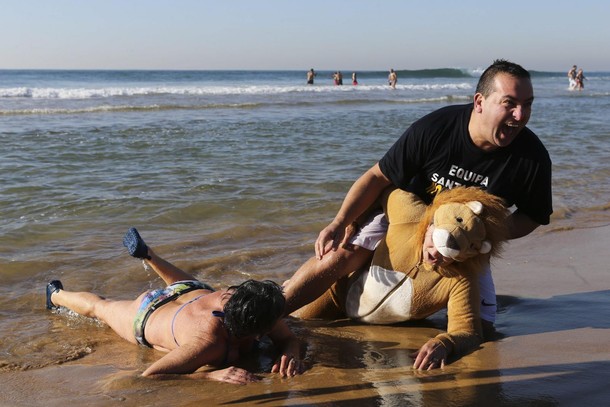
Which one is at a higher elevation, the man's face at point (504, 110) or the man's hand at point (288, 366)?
the man's face at point (504, 110)

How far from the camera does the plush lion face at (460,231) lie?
360 cm

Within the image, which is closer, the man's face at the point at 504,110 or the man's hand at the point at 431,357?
the man's hand at the point at 431,357

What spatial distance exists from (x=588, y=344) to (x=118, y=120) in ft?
47.2

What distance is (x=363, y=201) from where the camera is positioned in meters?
4.11

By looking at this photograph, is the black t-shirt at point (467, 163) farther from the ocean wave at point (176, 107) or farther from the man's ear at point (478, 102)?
the ocean wave at point (176, 107)

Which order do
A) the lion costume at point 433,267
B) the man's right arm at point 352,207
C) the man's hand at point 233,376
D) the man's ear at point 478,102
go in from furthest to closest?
1. the man's right arm at point 352,207
2. the man's ear at point 478,102
3. the lion costume at point 433,267
4. the man's hand at point 233,376

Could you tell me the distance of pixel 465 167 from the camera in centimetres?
→ 392

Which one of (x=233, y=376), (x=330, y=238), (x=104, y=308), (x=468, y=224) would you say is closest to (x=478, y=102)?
(x=468, y=224)

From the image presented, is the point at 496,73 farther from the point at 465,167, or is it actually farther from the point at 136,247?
the point at 136,247

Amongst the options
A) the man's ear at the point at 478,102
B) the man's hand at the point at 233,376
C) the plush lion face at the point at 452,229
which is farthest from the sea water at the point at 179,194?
the man's ear at the point at 478,102

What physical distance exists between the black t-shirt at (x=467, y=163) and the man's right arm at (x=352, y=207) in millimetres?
87

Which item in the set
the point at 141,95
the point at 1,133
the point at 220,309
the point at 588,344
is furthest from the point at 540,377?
the point at 141,95

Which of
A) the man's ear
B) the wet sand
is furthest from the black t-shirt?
the wet sand

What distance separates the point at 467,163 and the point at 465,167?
0.08ft
